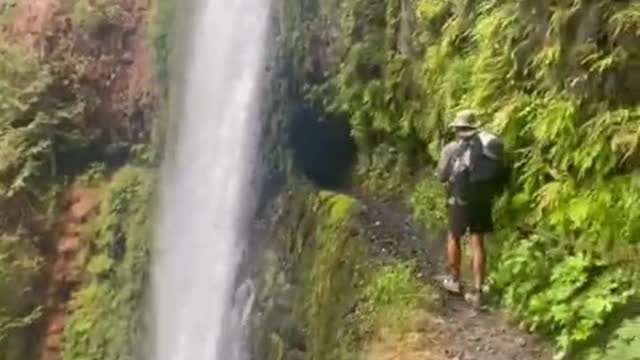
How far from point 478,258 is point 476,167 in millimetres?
649

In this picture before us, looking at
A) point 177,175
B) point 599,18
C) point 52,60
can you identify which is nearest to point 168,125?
point 177,175

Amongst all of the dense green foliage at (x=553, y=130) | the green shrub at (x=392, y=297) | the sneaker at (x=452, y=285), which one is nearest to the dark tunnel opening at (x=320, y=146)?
the dense green foliage at (x=553, y=130)

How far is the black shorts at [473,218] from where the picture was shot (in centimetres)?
735

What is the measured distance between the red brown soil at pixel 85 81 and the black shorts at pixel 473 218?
665 cm

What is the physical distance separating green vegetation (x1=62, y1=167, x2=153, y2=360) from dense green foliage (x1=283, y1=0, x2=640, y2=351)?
4.26 metres

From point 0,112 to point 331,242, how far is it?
6153 millimetres

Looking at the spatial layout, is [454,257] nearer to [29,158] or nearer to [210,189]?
[210,189]

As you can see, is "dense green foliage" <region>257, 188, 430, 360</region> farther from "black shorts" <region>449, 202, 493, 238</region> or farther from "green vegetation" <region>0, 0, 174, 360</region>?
"green vegetation" <region>0, 0, 174, 360</region>

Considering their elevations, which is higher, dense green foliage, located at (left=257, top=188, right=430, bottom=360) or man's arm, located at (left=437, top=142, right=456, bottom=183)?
man's arm, located at (left=437, top=142, right=456, bottom=183)

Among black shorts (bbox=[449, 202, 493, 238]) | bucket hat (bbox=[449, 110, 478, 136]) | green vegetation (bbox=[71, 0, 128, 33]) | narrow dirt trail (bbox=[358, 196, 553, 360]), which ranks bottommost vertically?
narrow dirt trail (bbox=[358, 196, 553, 360])

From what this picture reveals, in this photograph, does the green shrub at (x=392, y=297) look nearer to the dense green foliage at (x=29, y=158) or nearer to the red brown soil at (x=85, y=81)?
the red brown soil at (x=85, y=81)

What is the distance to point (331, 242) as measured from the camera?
9.05 metres

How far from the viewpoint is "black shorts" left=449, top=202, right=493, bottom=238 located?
7.35 m

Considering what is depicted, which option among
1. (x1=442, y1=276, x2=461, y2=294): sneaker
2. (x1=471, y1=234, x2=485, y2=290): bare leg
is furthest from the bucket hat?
A: (x1=442, y1=276, x2=461, y2=294): sneaker
